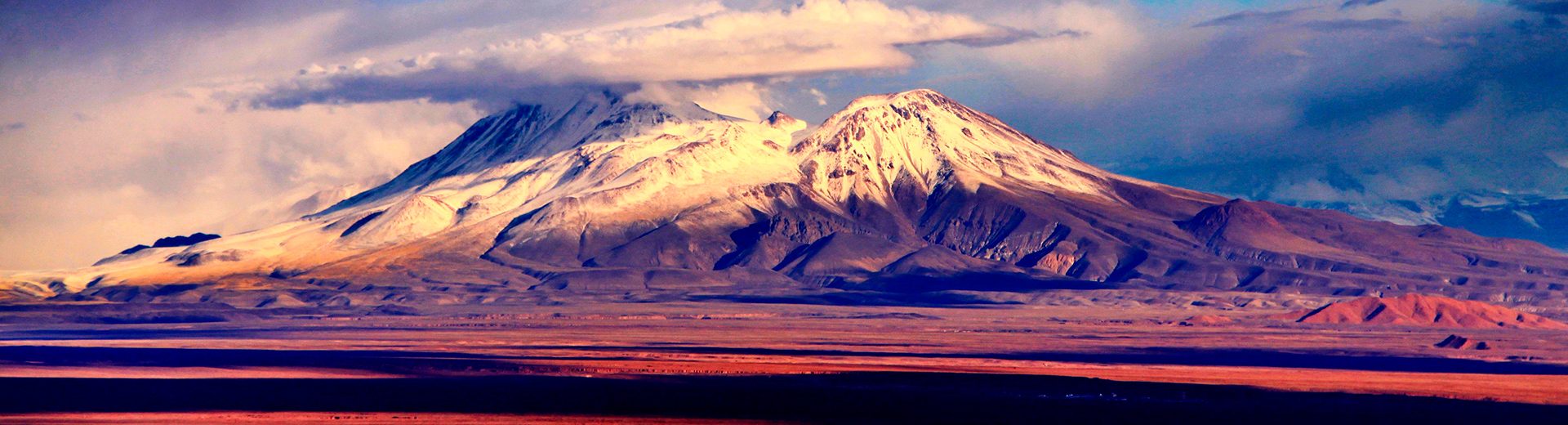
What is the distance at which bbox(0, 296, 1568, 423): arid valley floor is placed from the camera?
100062 mm

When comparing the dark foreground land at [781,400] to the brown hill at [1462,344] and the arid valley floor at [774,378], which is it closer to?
the arid valley floor at [774,378]

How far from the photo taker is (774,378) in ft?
407

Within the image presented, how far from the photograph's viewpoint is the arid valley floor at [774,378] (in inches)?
3939

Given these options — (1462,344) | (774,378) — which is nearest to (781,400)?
(774,378)

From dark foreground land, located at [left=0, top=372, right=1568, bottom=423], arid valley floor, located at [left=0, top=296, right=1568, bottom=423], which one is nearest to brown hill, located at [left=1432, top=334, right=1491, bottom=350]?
arid valley floor, located at [left=0, top=296, right=1568, bottom=423]

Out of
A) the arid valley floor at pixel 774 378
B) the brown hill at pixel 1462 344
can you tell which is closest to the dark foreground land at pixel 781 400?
the arid valley floor at pixel 774 378

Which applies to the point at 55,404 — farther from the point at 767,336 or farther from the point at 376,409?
the point at 767,336

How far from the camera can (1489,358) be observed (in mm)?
153000

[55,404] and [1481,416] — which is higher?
[55,404]

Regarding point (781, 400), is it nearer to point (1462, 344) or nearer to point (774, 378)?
point (774, 378)

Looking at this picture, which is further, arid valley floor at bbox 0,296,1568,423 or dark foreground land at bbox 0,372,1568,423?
arid valley floor at bbox 0,296,1568,423

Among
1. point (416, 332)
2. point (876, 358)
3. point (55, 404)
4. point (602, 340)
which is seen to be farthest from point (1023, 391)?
point (416, 332)

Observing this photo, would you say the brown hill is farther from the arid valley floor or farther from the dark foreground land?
the dark foreground land

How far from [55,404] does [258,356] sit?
154ft
